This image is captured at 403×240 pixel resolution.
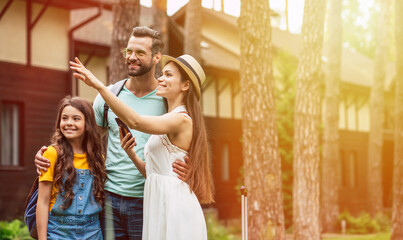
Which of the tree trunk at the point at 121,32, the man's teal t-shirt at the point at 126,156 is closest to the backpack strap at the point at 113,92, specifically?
the man's teal t-shirt at the point at 126,156

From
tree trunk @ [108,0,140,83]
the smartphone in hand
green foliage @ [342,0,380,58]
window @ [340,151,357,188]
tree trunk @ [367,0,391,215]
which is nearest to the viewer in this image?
the smartphone in hand

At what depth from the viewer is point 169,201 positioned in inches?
162

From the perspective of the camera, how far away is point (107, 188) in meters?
4.62

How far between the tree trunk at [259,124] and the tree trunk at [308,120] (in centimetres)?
186

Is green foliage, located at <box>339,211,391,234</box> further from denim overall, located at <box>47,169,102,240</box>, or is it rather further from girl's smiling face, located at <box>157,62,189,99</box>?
girl's smiling face, located at <box>157,62,189,99</box>

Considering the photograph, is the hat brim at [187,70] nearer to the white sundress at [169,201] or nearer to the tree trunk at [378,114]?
the white sundress at [169,201]

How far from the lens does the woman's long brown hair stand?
414 centimetres

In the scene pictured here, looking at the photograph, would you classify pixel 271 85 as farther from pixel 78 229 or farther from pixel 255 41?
pixel 78 229

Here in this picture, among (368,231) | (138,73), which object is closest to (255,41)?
(138,73)

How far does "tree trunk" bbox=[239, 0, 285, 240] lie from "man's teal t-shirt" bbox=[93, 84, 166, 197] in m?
4.81

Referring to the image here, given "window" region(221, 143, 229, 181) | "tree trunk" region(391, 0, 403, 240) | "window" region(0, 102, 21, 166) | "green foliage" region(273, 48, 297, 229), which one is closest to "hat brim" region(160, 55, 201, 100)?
"tree trunk" region(391, 0, 403, 240)

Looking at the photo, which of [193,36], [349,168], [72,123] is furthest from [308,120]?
[349,168]

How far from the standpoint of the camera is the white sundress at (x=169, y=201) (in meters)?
4.12

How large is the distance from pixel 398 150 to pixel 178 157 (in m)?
11.1
